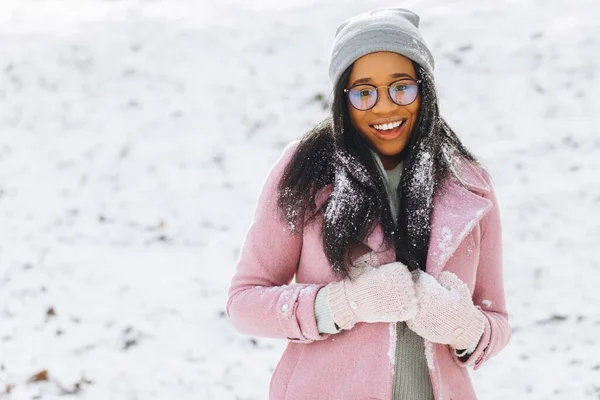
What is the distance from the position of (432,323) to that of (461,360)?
24cm

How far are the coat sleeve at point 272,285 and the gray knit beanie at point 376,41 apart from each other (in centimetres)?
30

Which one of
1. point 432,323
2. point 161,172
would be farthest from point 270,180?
point 161,172

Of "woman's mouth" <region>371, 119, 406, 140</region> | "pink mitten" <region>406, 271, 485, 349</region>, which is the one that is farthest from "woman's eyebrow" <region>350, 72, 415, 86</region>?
"pink mitten" <region>406, 271, 485, 349</region>

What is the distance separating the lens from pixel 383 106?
6.96 feet

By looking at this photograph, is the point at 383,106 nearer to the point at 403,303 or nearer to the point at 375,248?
the point at 375,248

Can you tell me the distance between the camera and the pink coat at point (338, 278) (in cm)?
206

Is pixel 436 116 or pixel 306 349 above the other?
pixel 436 116

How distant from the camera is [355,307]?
78.4 inches

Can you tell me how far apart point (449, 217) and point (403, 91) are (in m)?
0.37

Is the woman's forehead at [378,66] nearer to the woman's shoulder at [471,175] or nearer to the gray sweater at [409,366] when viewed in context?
the woman's shoulder at [471,175]

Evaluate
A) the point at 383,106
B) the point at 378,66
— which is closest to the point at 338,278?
the point at 383,106

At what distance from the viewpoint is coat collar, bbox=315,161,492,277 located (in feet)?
6.93

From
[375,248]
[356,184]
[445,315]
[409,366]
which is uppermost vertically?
[356,184]

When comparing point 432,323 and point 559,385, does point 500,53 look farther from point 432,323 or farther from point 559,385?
point 432,323
